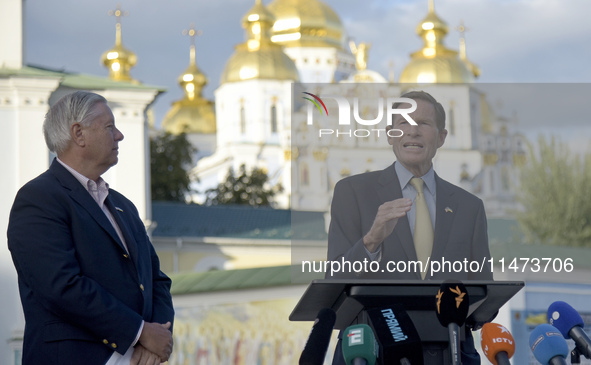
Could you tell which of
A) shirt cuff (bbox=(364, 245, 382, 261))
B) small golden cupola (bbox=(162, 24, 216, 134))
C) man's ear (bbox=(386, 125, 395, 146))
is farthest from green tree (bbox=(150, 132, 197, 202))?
shirt cuff (bbox=(364, 245, 382, 261))

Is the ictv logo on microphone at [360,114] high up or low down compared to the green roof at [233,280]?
up

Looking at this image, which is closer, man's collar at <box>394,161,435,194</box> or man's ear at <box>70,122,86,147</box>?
man's ear at <box>70,122,86,147</box>

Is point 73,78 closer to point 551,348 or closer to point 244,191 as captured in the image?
point 244,191

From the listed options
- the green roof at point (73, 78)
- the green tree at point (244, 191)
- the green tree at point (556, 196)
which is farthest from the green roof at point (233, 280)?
the green tree at point (244, 191)

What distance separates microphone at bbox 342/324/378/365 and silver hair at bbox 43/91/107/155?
1.37 meters

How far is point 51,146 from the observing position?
408cm

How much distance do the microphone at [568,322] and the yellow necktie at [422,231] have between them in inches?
47.1

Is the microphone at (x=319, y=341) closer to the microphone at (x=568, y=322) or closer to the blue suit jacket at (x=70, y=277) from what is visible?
the blue suit jacket at (x=70, y=277)

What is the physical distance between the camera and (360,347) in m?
3.13

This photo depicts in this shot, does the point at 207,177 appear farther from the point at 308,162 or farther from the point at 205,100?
the point at 308,162

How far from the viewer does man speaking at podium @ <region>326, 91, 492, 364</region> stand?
489 cm

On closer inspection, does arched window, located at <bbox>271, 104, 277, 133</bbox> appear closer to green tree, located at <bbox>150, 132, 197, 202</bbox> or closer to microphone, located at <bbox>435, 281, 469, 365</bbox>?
green tree, located at <bbox>150, 132, 197, 202</bbox>

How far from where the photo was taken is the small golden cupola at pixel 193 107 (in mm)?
60469

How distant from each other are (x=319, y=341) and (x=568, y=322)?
40.6 inches
